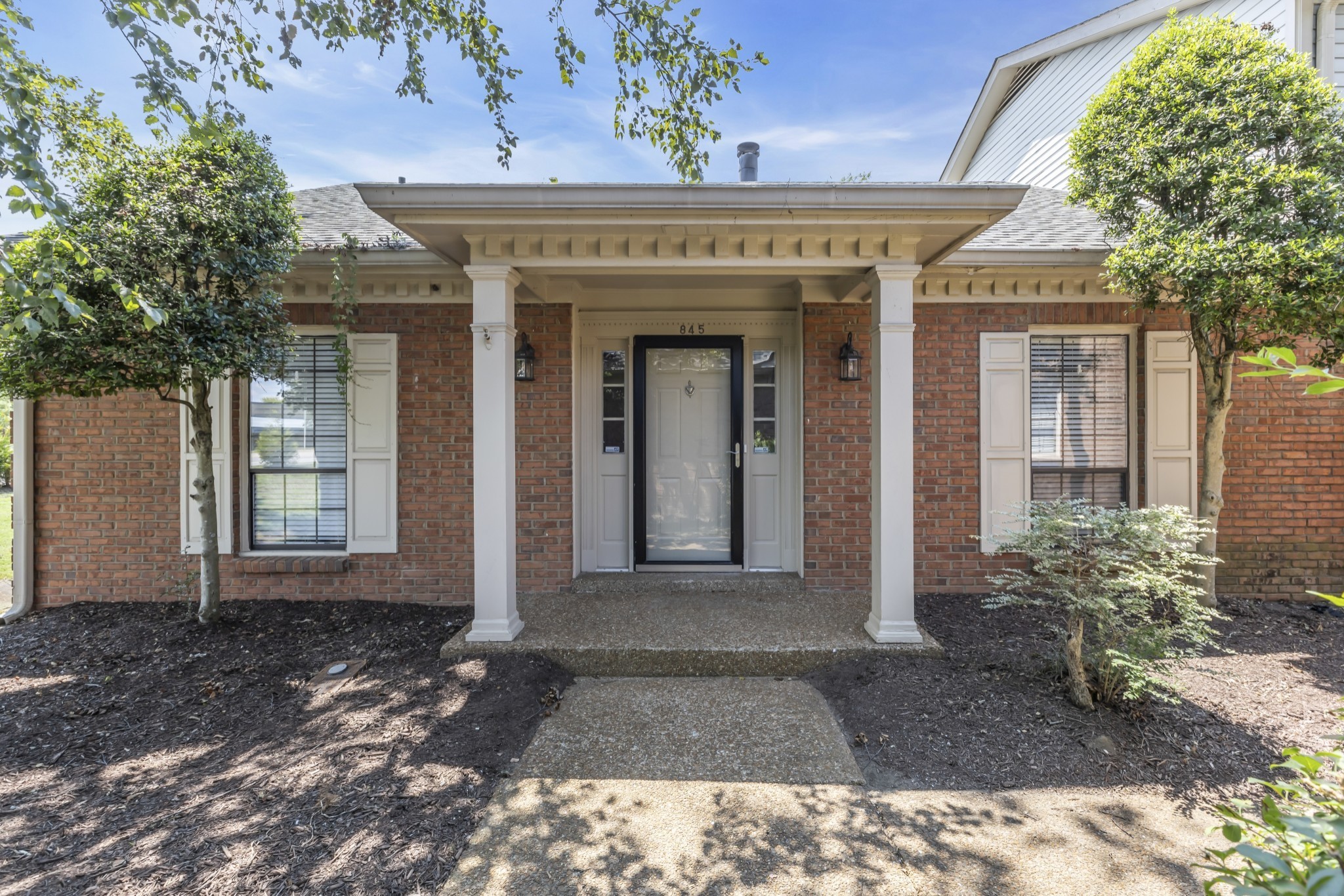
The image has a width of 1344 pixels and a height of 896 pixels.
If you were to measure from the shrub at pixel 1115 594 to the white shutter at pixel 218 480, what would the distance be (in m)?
5.34

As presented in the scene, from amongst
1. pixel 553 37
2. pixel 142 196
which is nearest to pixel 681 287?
pixel 553 37

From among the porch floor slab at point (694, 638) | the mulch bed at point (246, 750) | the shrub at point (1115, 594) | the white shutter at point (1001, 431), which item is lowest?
the mulch bed at point (246, 750)

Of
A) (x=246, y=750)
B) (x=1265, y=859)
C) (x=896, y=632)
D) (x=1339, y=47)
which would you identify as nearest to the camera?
(x=1265, y=859)

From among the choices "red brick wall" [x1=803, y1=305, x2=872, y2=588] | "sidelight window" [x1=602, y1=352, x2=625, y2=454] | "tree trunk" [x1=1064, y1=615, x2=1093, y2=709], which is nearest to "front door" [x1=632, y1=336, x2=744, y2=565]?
"sidelight window" [x1=602, y1=352, x2=625, y2=454]

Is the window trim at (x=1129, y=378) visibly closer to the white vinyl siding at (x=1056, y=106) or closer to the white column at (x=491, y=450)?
the white vinyl siding at (x=1056, y=106)

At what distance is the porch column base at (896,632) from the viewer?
12.0ft

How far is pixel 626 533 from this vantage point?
524 cm

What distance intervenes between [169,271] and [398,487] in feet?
6.48

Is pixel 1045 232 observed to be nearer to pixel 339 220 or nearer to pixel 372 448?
pixel 372 448

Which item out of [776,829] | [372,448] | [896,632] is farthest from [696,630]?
[372,448]

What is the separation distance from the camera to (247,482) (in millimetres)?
4766

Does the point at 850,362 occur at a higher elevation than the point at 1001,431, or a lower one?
higher

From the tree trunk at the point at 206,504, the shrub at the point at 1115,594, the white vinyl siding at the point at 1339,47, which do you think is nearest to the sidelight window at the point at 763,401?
the shrub at the point at 1115,594

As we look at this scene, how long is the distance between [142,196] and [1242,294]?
21.2 ft
